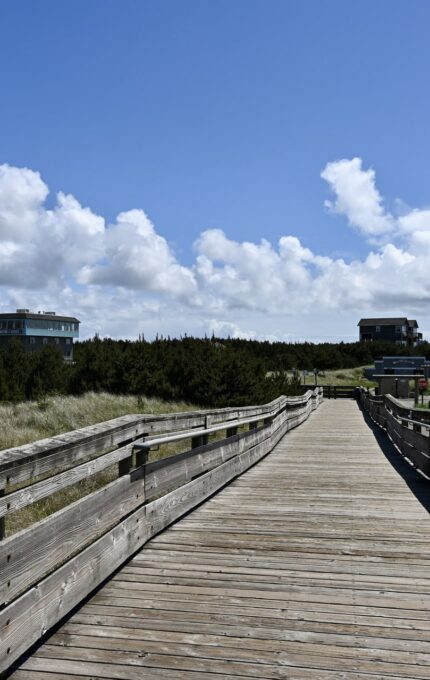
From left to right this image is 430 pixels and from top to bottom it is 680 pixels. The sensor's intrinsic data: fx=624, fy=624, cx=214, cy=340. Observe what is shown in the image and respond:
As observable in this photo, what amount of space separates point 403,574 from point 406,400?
42.0 m

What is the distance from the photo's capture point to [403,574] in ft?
17.1

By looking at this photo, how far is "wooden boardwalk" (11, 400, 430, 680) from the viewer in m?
3.51

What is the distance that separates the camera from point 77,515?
4.43m

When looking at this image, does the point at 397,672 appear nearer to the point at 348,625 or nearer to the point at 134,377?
the point at 348,625

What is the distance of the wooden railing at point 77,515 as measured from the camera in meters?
3.58

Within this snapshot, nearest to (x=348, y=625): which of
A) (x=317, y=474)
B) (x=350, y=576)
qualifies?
(x=350, y=576)

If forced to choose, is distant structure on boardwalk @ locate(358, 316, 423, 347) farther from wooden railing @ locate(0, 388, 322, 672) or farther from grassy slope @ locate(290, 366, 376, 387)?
wooden railing @ locate(0, 388, 322, 672)

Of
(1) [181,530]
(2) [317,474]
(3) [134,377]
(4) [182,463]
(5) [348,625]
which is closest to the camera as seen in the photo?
(5) [348,625]

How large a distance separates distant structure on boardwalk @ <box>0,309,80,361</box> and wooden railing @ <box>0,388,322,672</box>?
283 ft

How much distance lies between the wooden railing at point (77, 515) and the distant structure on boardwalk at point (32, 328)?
86221 millimetres

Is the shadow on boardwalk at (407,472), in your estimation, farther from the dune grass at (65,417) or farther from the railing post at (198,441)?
the dune grass at (65,417)

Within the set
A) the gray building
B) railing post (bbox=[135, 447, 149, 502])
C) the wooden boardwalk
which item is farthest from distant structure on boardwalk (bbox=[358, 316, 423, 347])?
railing post (bbox=[135, 447, 149, 502])

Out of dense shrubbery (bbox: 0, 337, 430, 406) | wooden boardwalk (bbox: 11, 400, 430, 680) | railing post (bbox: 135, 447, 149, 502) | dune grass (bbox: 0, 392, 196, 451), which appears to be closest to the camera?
wooden boardwalk (bbox: 11, 400, 430, 680)

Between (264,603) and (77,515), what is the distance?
4.86ft
